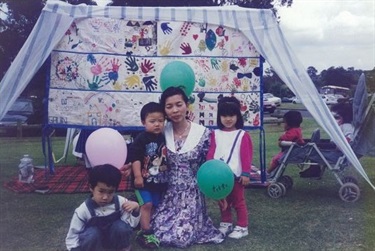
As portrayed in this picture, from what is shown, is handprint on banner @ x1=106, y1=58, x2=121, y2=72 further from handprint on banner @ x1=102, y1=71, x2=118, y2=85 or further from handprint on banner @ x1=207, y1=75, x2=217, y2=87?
handprint on banner @ x1=207, y1=75, x2=217, y2=87

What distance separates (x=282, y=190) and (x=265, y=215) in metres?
0.84

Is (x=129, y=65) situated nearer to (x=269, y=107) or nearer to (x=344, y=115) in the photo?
(x=344, y=115)

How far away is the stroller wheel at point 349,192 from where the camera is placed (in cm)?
585

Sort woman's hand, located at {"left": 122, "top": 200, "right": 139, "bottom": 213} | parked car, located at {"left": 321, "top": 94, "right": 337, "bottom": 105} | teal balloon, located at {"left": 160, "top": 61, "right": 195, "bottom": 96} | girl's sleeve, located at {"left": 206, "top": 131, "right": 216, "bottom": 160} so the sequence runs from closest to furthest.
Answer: woman's hand, located at {"left": 122, "top": 200, "right": 139, "bottom": 213} → girl's sleeve, located at {"left": 206, "top": 131, "right": 216, "bottom": 160} → teal balloon, located at {"left": 160, "top": 61, "right": 195, "bottom": 96} → parked car, located at {"left": 321, "top": 94, "right": 337, "bottom": 105}

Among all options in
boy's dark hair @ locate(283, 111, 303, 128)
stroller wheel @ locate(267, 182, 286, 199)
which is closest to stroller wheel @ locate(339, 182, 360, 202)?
stroller wheel @ locate(267, 182, 286, 199)

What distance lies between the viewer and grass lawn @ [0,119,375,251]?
4359mm

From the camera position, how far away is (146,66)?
654 centimetres

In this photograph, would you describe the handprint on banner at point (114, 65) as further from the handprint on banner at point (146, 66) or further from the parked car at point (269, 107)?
the parked car at point (269, 107)

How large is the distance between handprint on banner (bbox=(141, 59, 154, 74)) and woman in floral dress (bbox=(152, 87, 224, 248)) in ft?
7.07

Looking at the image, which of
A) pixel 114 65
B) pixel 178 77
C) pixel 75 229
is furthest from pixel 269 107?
pixel 75 229

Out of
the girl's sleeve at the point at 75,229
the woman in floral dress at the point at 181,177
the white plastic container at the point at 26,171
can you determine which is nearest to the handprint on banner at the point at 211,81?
the woman in floral dress at the point at 181,177

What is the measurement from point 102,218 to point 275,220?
6.53ft

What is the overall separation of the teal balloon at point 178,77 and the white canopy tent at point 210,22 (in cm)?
170

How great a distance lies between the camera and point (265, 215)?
5332 mm
